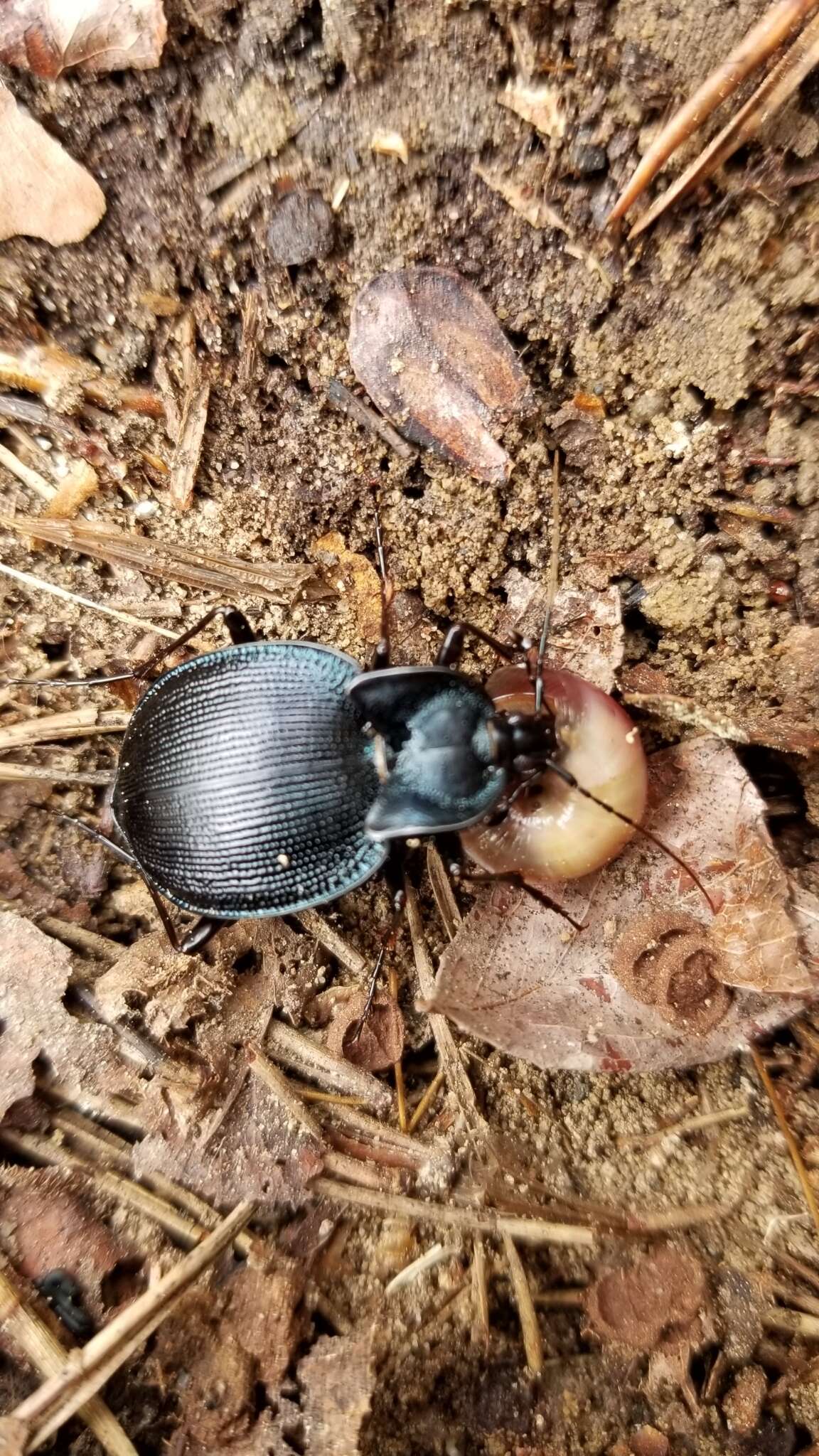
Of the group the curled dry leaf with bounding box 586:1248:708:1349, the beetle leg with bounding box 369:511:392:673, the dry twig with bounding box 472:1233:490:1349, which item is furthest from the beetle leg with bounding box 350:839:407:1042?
the curled dry leaf with bounding box 586:1248:708:1349

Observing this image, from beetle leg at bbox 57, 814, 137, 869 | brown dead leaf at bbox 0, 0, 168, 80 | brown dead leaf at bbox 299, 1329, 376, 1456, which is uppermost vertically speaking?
brown dead leaf at bbox 0, 0, 168, 80

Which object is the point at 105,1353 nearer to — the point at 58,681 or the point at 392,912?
the point at 392,912

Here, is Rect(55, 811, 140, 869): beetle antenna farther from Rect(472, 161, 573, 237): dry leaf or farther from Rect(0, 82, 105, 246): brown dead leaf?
Rect(472, 161, 573, 237): dry leaf

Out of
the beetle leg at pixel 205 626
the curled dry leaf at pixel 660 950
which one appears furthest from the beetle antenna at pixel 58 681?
the curled dry leaf at pixel 660 950

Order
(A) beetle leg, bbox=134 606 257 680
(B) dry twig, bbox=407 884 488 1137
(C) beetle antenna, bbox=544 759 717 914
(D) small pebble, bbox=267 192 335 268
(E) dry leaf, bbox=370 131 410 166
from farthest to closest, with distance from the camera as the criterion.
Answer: (A) beetle leg, bbox=134 606 257 680
(B) dry twig, bbox=407 884 488 1137
(C) beetle antenna, bbox=544 759 717 914
(D) small pebble, bbox=267 192 335 268
(E) dry leaf, bbox=370 131 410 166

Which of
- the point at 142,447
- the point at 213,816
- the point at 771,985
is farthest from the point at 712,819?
the point at 142,447

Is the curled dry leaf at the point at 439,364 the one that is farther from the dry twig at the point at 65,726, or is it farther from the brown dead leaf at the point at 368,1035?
the brown dead leaf at the point at 368,1035

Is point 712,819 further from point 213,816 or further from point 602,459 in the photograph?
point 213,816
